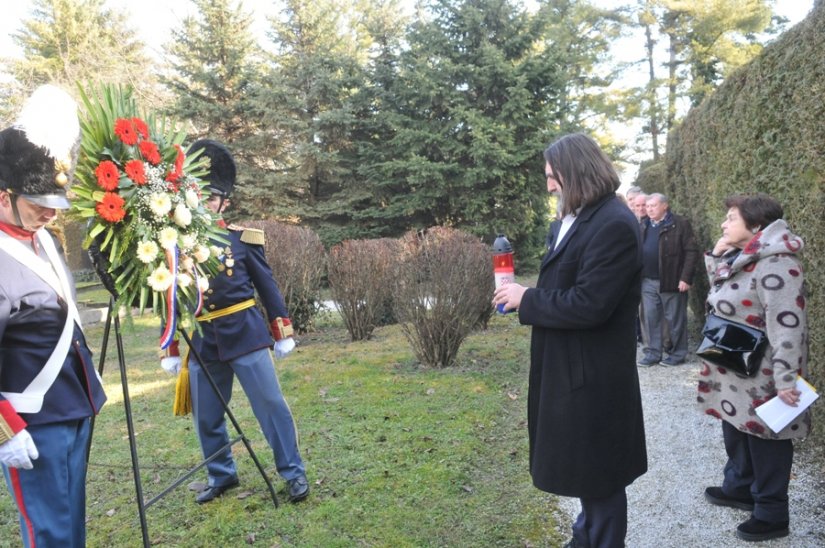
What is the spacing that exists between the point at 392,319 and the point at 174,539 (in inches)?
289

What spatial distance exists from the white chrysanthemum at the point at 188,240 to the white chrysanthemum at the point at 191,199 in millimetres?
147

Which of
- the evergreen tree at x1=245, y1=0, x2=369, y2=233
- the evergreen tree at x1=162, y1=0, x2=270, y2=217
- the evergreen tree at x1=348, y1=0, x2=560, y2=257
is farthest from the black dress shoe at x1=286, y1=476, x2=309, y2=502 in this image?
the evergreen tree at x1=162, y1=0, x2=270, y2=217

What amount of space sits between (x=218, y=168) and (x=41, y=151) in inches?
57.0

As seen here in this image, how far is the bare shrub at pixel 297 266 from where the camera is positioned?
8922mm

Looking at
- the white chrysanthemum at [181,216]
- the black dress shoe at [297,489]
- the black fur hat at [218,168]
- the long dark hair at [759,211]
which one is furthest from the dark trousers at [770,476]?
the black fur hat at [218,168]

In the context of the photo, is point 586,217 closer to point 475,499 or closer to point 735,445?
point 735,445

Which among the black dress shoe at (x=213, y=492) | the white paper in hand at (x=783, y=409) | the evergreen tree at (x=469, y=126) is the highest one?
the evergreen tree at (x=469, y=126)

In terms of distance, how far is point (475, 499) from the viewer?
12.4ft

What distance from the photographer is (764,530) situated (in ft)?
9.96

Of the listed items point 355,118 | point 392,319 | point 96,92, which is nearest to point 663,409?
point 96,92

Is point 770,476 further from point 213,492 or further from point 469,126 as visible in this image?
point 469,126

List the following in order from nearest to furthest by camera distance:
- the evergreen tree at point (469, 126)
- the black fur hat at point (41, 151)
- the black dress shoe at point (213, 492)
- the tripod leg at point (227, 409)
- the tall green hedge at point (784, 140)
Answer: the black fur hat at point (41, 151)
the tripod leg at point (227, 409)
the tall green hedge at point (784, 140)
the black dress shoe at point (213, 492)
the evergreen tree at point (469, 126)

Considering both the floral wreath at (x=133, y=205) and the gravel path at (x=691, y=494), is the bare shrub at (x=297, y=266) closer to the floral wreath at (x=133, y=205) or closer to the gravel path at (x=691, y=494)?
the gravel path at (x=691, y=494)

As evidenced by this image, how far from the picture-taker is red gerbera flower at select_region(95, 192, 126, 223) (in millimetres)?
2600
